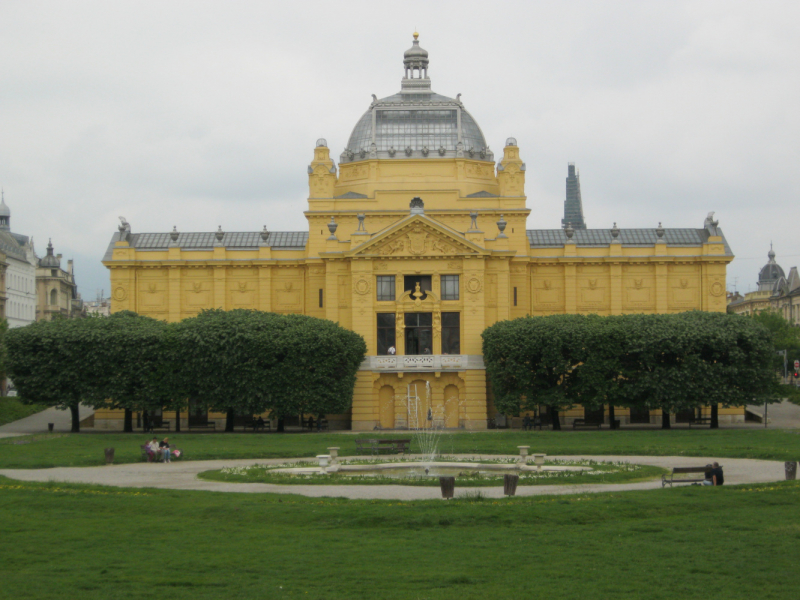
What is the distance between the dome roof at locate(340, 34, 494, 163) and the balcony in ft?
59.4

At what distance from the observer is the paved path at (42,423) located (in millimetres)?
74625

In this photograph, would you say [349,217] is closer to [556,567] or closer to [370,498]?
[370,498]

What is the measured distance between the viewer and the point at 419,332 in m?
78.4

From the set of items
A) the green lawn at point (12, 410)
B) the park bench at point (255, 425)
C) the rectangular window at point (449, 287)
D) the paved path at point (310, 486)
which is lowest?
the paved path at point (310, 486)

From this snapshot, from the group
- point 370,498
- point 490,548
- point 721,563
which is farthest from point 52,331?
point 721,563

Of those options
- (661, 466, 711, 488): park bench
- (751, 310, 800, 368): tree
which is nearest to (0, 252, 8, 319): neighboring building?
(751, 310, 800, 368): tree

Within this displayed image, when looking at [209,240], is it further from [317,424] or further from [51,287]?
[51,287]

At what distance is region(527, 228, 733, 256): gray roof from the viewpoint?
282 feet

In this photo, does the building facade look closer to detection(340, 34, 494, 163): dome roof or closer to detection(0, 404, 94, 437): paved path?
detection(340, 34, 494, 163): dome roof

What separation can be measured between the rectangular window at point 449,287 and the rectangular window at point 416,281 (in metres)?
1.17

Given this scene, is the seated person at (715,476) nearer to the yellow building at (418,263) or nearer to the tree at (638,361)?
the tree at (638,361)

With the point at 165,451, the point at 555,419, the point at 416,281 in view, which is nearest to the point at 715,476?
the point at 165,451

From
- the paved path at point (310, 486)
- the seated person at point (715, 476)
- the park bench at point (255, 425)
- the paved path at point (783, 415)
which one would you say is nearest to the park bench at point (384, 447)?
the paved path at point (310, 486)

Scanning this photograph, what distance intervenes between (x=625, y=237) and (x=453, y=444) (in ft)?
119
